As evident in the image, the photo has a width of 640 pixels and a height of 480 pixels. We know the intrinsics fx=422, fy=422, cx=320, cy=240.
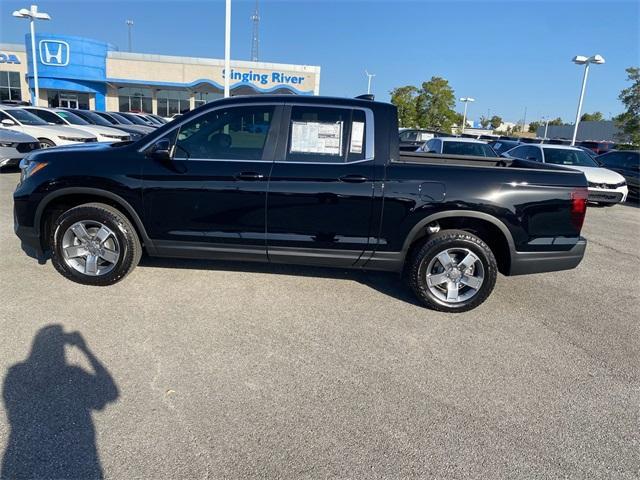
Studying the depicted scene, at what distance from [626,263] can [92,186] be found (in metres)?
7.22

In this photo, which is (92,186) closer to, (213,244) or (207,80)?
(213,244)

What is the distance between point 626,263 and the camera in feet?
20.8

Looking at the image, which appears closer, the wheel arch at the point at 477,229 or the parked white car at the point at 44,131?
the wheel arch at the point at 477,229

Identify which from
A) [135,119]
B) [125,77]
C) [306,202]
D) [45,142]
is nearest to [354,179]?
[306,202]

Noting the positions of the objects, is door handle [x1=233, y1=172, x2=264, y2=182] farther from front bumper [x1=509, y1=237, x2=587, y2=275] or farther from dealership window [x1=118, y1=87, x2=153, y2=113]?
dealership window [x1=118, y1=87, x2=153, y2=113]

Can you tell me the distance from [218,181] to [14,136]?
9.14 m

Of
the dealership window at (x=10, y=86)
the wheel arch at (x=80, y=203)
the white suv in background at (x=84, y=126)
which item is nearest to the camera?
the wheel arch at (x=80, y=203)

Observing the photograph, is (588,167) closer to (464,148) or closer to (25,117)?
(464,148)

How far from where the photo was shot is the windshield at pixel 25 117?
1163cm

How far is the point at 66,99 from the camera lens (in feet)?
128

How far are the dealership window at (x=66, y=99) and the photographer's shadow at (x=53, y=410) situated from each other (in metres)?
43.8

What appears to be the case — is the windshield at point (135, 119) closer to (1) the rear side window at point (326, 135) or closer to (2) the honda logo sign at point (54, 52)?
(1) the rear side window at point (326, 135)

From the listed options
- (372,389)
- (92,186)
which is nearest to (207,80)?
(92,186)

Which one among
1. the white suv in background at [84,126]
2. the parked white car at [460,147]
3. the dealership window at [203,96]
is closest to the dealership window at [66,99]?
the dealership window at [203,96]
